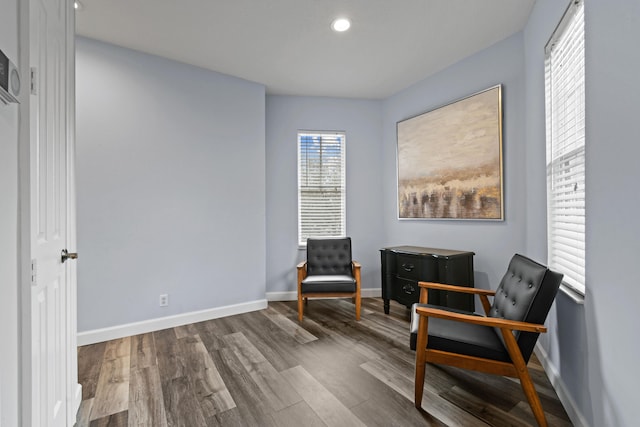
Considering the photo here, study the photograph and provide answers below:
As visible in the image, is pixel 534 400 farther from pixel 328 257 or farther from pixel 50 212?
pixel 50 212

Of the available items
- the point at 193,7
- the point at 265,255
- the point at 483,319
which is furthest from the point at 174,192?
the point at 483,319

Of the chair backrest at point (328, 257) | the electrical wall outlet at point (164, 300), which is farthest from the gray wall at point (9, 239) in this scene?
the chair backrest at point (328, 257)

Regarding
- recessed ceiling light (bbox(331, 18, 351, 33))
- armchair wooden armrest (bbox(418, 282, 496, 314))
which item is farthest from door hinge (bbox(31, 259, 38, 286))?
recessed ceiling light (bbox(331, 18, 351, 33))

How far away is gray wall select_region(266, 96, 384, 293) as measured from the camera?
12.6 feet

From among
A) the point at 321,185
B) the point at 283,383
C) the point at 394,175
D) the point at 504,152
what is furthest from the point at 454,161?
the point at 283,383

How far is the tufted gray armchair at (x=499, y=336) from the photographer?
156 cm

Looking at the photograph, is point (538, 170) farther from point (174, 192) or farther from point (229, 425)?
point (174, 192)

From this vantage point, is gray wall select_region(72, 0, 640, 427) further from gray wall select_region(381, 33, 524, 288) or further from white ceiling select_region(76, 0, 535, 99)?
white ceiling select_region(76, 0, 535, 99)

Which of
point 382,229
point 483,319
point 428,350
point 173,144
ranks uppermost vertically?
point 173,144

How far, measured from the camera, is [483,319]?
1.62 metres

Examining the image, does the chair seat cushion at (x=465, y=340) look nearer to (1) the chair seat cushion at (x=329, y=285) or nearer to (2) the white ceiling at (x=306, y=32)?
(1) the chair seat cushion at (x=329, y=285)

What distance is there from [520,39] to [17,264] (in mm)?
3697

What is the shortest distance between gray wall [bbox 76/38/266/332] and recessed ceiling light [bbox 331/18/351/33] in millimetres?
1367

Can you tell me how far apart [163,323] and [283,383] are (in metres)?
1.65
